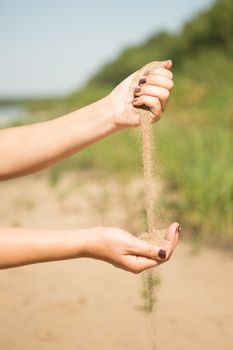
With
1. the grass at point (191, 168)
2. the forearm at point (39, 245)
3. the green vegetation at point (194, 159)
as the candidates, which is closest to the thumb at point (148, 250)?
the forearm at point (39, 245)

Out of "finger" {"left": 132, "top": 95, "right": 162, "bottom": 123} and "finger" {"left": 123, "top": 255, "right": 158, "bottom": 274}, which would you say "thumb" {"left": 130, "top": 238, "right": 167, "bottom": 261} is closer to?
"finger" {"left": 123, "top": 255, "right": 158, "bottom": 274}

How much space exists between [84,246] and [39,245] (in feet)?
0.43

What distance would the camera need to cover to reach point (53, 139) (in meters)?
1.59

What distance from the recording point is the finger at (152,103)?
145 cm

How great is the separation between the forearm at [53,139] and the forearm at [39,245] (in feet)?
1.08

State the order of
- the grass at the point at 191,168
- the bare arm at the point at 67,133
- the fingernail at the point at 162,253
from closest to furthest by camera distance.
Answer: the fingernail at the point at 162,253, the bare arm at the point at 67,133, the grass at the point at 191,168

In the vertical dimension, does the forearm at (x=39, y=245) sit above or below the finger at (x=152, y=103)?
below

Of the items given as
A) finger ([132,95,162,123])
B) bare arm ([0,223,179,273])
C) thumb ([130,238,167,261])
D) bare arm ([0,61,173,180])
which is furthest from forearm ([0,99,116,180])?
thumb ([130,238,167,261])

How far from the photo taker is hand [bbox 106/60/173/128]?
1450mm

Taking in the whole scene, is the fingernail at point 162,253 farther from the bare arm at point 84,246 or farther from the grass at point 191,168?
the grass at point 191,168

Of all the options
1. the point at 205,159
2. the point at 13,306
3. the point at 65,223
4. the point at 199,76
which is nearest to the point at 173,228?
the point at 13,306

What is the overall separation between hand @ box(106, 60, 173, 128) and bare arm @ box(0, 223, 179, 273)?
15.9 inches

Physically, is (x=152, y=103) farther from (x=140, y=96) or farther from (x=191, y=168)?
(x=191, y=168)

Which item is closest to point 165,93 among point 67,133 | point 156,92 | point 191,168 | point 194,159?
point 156,92
